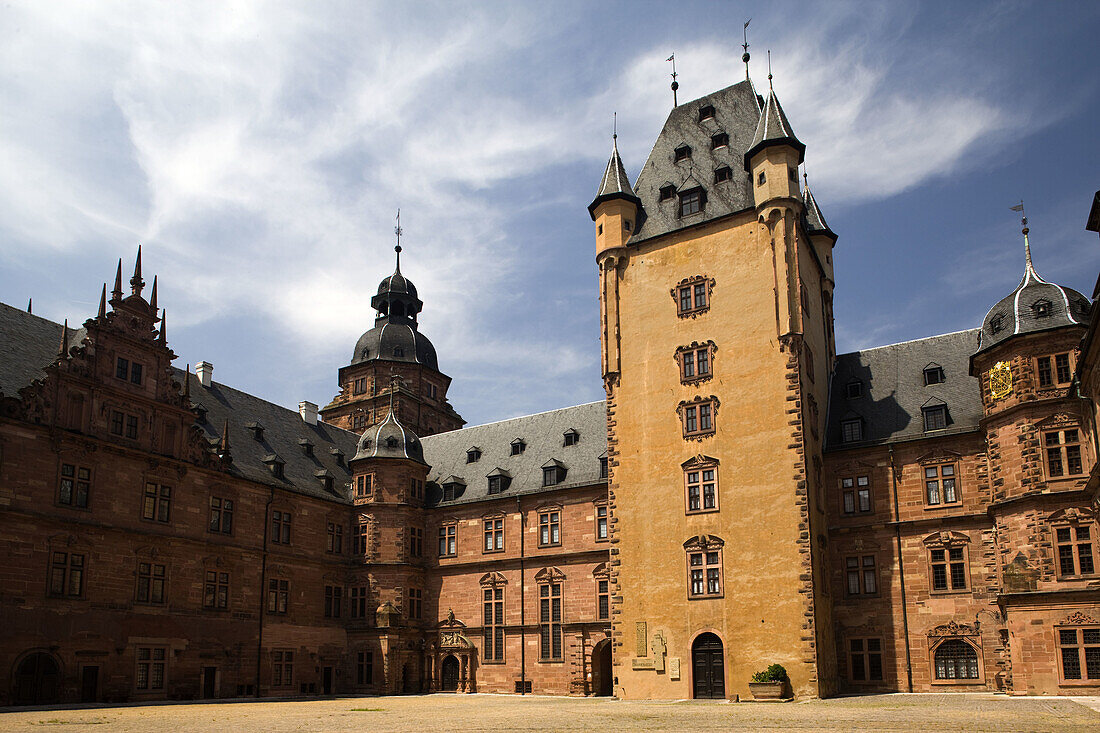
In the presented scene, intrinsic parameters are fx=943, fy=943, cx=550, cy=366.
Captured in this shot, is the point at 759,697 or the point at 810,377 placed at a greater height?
the point at 810,377

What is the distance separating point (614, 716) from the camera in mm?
26016

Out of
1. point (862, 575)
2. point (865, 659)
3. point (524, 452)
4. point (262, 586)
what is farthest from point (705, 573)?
point (262, 586)

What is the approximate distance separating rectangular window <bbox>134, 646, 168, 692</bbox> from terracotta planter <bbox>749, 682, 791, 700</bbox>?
23.1 m

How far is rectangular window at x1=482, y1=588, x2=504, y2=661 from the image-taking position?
45781 mm

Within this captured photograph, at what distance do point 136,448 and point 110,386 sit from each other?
272cm

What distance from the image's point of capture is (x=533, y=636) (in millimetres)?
44812

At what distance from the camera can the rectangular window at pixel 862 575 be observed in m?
37.7

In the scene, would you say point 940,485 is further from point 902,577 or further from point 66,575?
A: point 66,575

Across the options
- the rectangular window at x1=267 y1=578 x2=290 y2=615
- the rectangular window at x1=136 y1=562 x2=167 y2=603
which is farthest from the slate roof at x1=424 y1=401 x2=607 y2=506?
the rectangular window at x1=136 y1=562 x2=167 y2=603

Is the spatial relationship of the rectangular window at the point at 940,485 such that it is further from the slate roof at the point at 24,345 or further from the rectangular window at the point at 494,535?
the slate roof at the point at 24,345

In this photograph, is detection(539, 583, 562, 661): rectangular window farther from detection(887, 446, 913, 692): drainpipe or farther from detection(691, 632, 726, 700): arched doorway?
detection(887, 446, 913, 692): drainpipe

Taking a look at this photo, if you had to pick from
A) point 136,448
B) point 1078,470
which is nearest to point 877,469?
point 1078,470

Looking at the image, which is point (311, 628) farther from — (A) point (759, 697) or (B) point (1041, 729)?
(B) point (1041, 729)

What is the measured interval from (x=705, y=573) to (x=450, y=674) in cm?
1674
